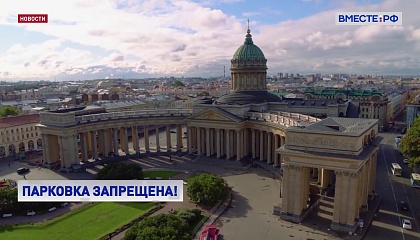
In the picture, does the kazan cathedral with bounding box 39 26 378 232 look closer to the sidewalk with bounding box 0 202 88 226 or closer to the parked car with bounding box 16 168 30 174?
the parked car with bounding box 16 168 30 174

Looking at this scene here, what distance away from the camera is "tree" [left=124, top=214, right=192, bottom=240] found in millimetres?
41625

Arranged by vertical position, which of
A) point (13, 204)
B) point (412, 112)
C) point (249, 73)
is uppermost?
point (249, 73)

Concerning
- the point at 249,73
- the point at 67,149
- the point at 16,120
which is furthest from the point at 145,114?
the point at 16,120

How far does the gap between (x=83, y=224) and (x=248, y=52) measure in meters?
72.5

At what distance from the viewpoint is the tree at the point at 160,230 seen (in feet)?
137

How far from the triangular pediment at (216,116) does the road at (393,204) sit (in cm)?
3801

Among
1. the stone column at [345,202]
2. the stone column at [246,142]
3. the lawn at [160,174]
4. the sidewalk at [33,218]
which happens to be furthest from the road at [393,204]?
the sidewalk at [33,218]

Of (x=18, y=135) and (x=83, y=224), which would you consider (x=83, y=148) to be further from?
(x=83, y=224)

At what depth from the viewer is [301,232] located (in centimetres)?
5091

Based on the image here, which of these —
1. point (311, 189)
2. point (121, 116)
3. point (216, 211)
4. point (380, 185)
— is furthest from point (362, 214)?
point (121, 116)

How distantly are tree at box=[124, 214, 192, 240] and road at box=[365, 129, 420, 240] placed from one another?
1108 inches

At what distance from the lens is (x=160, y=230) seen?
42.3m

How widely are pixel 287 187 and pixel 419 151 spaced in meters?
36.5

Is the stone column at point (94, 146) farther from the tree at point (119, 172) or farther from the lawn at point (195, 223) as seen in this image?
the lawn at point (195, 223)
